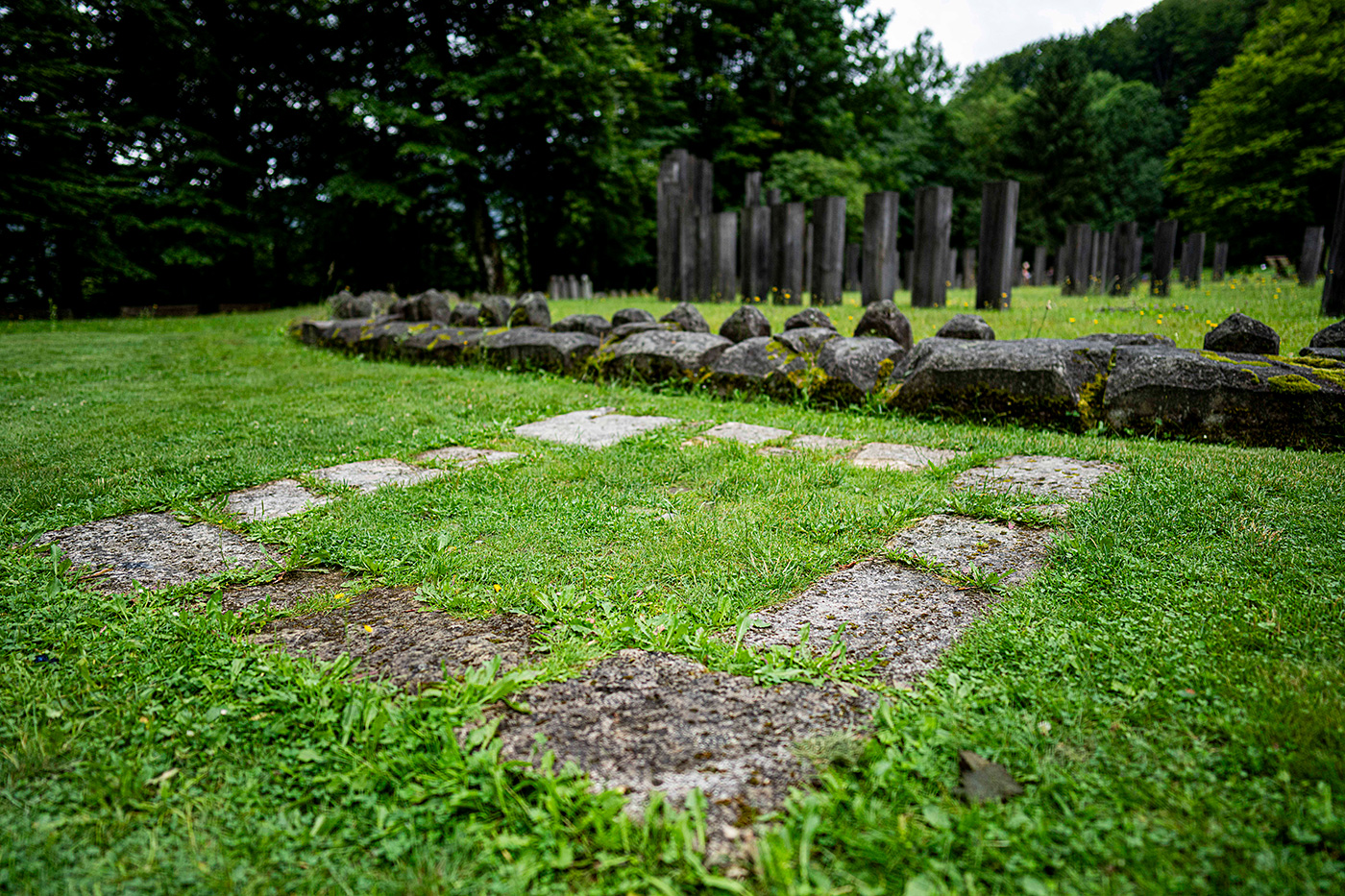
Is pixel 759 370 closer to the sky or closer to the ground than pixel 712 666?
closer to the sky

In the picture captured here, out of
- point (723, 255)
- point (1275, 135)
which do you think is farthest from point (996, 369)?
A: point (1275, 135)

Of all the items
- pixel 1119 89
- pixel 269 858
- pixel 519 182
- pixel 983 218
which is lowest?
pixel 269 858

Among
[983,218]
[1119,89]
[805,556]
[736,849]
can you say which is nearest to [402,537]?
[805,556]

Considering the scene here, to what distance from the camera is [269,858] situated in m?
1.17

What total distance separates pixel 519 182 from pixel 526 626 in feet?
60.7

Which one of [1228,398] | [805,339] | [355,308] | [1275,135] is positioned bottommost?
[1228,398]

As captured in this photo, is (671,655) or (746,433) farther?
(746,433)

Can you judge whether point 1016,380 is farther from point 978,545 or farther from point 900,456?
point 978,545

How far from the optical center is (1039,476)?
2.98 meters

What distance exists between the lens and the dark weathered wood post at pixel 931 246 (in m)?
7.32

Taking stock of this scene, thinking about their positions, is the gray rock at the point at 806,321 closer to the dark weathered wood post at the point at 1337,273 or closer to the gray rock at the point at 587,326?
the gray rock at the point at 587,326

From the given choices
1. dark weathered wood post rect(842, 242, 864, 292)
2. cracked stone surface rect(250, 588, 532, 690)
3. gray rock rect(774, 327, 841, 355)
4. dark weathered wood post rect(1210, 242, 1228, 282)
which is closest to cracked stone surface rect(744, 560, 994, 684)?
cracked stone surface rect(250, 588, 532, 690)

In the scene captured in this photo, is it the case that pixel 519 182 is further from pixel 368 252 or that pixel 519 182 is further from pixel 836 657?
pixel 836 657

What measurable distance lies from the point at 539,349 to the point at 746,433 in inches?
114
